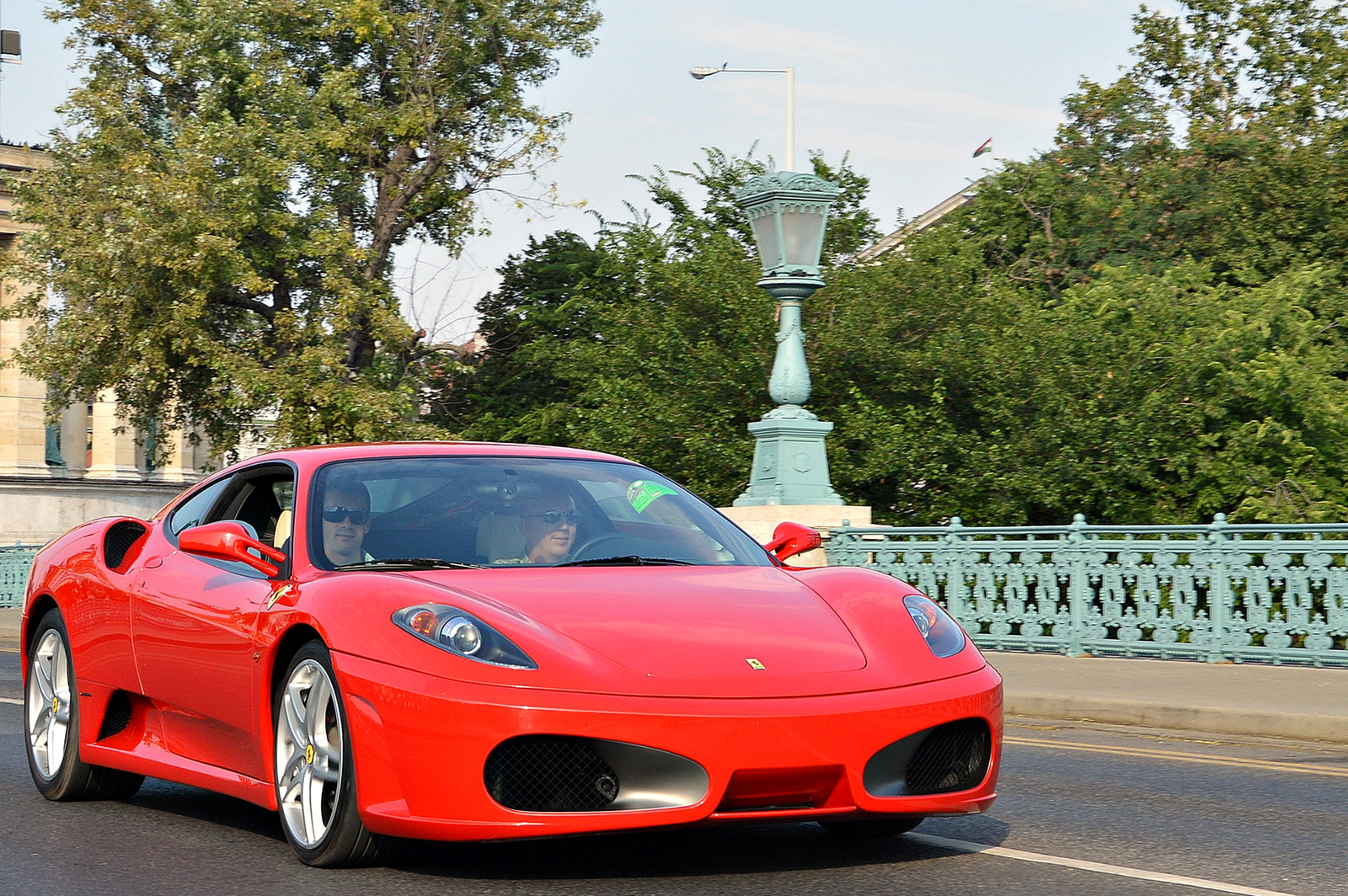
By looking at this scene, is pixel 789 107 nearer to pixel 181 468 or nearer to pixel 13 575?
pixel 13 575

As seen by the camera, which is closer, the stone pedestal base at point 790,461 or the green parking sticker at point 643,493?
the green parking sticker at point 643,493

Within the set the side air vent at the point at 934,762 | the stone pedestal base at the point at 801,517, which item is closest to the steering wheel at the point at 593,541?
the side air vent at the point at 934,762

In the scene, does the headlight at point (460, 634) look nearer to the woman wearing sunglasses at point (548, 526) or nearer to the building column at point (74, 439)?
the woman wearing sunglasses at point (548, 526)

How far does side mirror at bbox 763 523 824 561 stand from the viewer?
6.30 metres

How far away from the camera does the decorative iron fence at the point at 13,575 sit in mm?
34062

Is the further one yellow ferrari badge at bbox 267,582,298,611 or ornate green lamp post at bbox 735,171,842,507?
ornate green lamp post at bbox 735,171,842,507

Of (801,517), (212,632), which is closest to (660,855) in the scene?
(212,632)

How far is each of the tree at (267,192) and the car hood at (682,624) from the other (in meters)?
25.9

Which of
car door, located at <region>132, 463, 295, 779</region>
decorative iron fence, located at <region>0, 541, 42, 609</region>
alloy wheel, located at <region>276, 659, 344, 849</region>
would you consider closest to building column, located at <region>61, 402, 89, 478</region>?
decorative iron fence, located at <region>0, 541, 42, 609</region>

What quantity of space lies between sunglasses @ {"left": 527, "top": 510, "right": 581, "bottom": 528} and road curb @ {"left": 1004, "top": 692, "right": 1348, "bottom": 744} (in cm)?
555

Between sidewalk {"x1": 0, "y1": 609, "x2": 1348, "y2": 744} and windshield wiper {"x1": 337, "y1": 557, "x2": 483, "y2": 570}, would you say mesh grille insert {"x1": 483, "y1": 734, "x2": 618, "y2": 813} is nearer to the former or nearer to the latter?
windshield wiper {"x1": 337, "y1": 557, "x2": 483, "y2": 570}

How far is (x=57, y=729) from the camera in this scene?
23.2ft

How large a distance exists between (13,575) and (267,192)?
943cm

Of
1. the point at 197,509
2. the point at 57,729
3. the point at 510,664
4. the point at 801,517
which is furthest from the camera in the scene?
the point at 801,517
